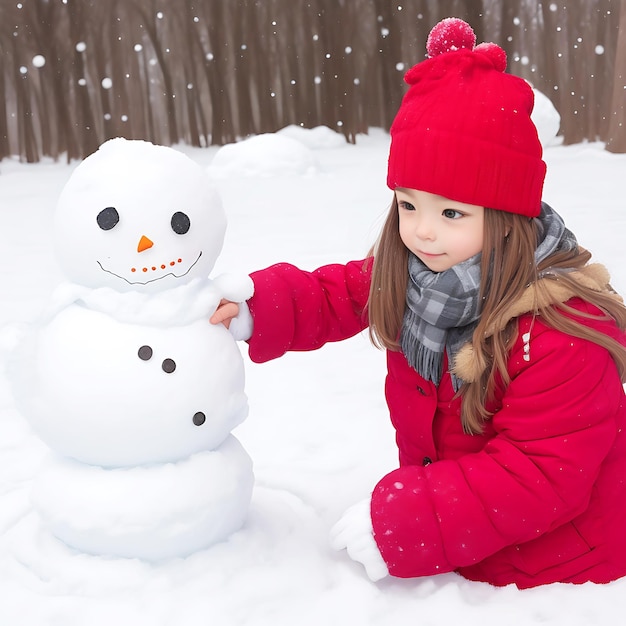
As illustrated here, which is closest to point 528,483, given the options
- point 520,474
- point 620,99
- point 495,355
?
point 520,474

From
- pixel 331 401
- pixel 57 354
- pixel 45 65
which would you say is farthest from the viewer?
pixel 45 65

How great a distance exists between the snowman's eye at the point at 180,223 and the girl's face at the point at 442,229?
1.58 ft

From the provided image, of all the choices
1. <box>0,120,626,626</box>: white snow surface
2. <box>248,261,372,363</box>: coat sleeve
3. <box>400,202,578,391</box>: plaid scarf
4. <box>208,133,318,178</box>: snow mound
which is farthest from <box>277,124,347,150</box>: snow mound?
<box>400,202,578,391</box>: plaid scarf

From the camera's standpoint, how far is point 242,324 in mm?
2023

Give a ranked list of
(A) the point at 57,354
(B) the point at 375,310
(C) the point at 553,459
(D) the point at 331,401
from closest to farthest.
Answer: (C) the point at 553,459 < (A) the point at 57,354 < (B) the point at 375,310 < (D) the point at 331,401

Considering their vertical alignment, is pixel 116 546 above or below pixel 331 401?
above

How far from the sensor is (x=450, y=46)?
1802 millimetres

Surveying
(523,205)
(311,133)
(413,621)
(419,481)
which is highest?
(523,205)

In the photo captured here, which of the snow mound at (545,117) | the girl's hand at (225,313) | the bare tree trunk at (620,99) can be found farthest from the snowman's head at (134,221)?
the snow mound at (545,117)

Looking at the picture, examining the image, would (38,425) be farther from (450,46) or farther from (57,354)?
(450,46)

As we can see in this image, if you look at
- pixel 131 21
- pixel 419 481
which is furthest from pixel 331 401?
pixel 131 21

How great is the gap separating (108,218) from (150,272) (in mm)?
149

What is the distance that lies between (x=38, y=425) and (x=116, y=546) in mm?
330

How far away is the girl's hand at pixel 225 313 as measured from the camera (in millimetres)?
1929
